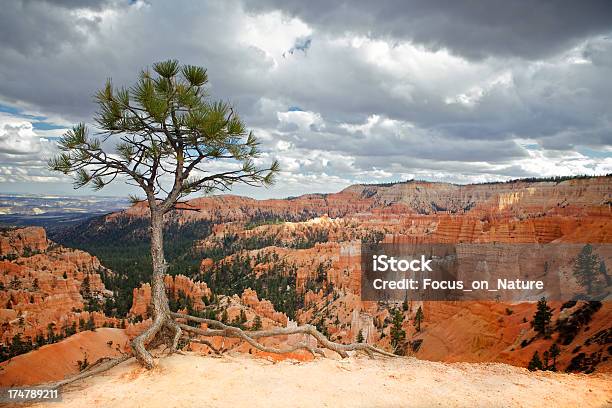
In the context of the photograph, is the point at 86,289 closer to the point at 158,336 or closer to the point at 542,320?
the point at 158,336

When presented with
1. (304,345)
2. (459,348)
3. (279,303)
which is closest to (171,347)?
(304,345)

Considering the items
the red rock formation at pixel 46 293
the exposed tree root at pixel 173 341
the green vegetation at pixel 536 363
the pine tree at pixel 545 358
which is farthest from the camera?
the red rock formation at pixel 46 293

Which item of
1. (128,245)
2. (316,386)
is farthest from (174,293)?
(128,245)

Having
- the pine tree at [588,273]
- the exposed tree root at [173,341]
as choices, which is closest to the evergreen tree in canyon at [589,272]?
the pine tree at [588,273]

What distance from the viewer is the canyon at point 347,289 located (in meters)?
17.5

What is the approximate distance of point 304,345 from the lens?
807cm

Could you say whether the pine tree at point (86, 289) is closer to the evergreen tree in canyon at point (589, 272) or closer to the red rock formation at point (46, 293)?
the red rock formation at point (46, 293)

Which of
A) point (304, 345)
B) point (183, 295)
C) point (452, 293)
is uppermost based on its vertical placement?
point (304, 345)

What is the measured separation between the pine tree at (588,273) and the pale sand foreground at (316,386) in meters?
15.3

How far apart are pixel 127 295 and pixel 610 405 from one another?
2376 inches

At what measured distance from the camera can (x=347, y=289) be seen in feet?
211

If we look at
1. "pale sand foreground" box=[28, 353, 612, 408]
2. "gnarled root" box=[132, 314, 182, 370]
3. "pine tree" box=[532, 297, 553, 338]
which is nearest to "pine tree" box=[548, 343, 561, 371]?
"pine tree" box=[532, 297, 553, 338]

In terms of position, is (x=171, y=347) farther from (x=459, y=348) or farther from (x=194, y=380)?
(x=459, y=348)

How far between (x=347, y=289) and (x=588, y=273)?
46380 millimetres
